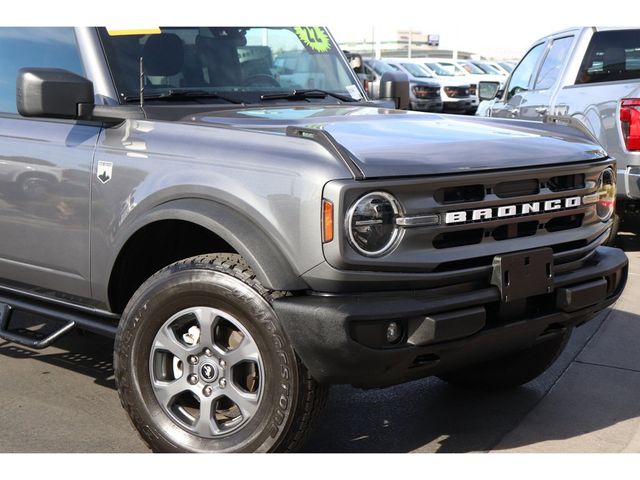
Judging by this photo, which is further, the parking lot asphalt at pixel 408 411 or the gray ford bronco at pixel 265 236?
the parking lot asphalt at pixel 408 411

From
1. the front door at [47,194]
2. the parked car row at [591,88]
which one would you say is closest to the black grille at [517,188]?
the front door at [47,194]

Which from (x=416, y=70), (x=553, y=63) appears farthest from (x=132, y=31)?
(x=416, y=70)

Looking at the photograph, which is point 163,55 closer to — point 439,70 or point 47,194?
point 47,194

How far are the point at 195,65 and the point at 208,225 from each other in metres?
1.39

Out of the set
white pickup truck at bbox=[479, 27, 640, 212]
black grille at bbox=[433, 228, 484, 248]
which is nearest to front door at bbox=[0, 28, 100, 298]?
black grille at bbox=[433, 228, 484, 248]

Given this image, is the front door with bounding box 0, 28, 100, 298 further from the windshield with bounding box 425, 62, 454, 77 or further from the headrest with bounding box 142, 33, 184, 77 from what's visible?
the windshield with bounding box 425, 62, 454, 77

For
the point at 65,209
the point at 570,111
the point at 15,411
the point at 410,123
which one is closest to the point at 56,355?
the point at 15,411

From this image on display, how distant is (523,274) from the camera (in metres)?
3.43

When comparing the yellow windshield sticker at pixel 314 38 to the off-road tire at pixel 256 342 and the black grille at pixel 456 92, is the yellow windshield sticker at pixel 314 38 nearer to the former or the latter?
the off-road tire at pixel 256 342

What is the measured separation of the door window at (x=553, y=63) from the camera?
8.70m

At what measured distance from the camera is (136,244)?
12.7 feet

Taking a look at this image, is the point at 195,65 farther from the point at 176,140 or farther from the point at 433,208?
the point at 433,208

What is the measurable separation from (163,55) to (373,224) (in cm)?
178

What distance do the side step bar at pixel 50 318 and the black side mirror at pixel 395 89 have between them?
238 cm
